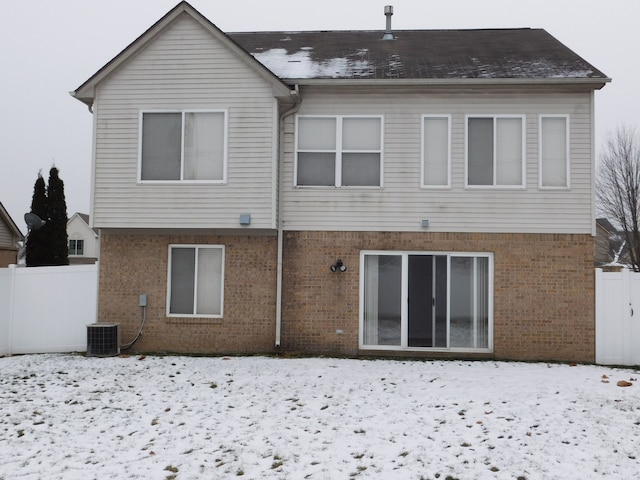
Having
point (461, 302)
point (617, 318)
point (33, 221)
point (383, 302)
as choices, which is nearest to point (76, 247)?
point (33, 221)

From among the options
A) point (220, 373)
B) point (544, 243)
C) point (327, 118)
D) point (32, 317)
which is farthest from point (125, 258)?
point (544, 243)

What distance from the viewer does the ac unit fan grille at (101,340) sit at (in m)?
11.4

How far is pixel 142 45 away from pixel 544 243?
909cm

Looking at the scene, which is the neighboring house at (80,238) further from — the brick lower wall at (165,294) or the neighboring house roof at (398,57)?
the brick lower wall at (165,294)

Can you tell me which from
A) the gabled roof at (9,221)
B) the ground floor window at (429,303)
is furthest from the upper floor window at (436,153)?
the gabled roof at (9,221)

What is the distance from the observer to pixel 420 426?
23.5 feet

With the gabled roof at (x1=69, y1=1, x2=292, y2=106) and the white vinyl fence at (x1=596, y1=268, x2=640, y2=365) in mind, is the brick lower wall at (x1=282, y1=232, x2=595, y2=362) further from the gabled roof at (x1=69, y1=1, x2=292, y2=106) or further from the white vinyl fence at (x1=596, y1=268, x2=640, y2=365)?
the gabled roof at (x1=69, y1=1, x2=292, y2=106)

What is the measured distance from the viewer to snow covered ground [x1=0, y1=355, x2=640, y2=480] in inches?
237

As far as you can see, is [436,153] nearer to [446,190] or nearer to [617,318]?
[446,190]

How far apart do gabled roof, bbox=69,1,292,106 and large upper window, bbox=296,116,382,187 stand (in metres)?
0.97

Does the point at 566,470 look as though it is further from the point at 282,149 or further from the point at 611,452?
the point at 282,149

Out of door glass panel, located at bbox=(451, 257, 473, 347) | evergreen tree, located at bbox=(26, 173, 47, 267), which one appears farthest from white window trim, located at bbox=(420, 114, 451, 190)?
evergreen tree, located at bbox=(26, 173, 47, 267)

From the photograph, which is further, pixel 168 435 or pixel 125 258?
pixel 125 258

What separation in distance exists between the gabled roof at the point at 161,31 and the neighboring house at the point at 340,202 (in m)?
0.03
